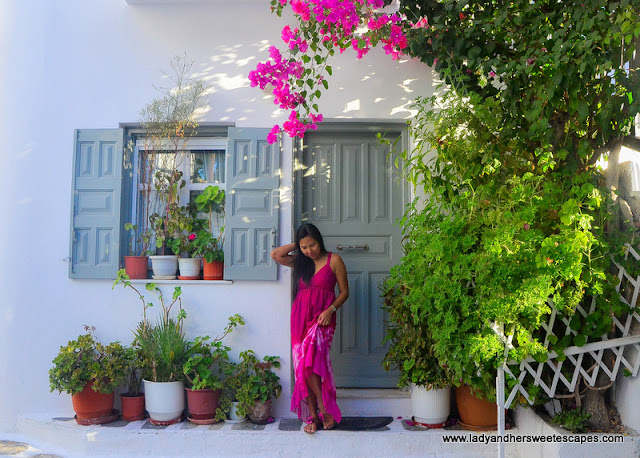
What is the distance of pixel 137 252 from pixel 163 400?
1288mm

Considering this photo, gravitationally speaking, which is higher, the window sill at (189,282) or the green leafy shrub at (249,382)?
the window sill at (189,282)

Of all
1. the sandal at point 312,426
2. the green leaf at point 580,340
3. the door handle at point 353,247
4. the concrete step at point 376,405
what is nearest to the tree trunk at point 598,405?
the green leaf at point 580,340

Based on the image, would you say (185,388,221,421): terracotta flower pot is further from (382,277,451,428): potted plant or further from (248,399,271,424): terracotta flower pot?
(382,277,451,428): potted plant

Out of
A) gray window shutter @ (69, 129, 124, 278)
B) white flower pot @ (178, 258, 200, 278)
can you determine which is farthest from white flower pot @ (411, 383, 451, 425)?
gray window shutter @ (69, 129, 124, 278)

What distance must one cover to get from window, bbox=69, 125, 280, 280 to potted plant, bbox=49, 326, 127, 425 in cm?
64

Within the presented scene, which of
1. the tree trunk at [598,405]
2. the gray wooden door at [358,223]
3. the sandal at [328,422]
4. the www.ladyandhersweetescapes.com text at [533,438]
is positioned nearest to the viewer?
the www.ladyandhersweetescapes.com text at [533,438]

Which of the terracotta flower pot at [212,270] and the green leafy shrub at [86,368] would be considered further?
the terracotta flower pot at [212,270]

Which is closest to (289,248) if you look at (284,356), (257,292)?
(257,292)

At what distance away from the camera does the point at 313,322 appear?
435 centimetres

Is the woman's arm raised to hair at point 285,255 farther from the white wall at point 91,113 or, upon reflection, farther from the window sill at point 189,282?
the window sill at point 189,282

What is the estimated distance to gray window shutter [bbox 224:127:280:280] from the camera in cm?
477

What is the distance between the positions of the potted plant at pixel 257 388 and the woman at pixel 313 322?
0.19m

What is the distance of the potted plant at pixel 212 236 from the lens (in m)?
4.80

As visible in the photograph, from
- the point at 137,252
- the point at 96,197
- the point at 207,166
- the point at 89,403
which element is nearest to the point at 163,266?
the point at 137,252
